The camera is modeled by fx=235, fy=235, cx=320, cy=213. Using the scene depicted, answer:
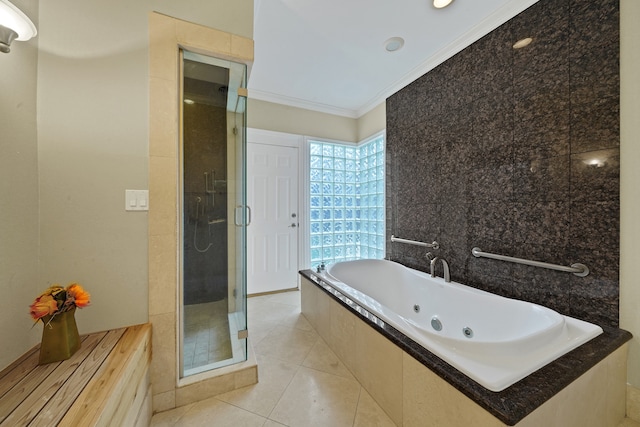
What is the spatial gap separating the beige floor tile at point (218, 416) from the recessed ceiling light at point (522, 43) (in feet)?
9.14

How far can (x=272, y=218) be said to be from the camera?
306 cm

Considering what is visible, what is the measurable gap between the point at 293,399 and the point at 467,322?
1.29 meters

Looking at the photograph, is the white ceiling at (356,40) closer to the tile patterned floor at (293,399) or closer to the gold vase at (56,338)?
the gold vase at (56,338)

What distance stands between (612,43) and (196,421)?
2.93 m

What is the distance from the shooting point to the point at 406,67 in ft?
7.90

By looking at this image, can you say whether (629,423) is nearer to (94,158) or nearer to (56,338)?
(56,338)

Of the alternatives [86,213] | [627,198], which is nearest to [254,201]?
[86,213]

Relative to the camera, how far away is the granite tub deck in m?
0.79

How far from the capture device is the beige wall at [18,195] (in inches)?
36.2

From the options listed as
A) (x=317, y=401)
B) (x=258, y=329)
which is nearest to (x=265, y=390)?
(x=317, y=401)

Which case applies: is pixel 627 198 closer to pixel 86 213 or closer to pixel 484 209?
pixel 484 209

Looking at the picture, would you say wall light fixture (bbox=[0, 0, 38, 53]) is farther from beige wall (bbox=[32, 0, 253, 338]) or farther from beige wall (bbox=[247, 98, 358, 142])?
beige wall (bbox=[247, 98, 358, 142])

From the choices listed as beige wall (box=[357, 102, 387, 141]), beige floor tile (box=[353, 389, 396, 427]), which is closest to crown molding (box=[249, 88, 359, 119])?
beige wall (box=[357, 102, 387, 141])

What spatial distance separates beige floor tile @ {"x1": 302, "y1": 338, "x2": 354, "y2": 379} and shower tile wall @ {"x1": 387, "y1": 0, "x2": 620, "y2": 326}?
3.95 feet
